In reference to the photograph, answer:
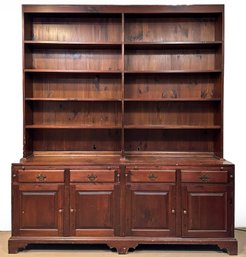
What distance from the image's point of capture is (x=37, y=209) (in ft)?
11.9

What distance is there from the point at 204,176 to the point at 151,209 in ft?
1.92

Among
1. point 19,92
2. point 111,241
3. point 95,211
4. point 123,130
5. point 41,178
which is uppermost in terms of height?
point 19,92

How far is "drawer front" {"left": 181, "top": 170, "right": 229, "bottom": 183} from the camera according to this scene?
3.61 m

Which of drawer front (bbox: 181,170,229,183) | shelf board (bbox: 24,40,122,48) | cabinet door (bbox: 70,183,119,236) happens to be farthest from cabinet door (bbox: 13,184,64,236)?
shelf board (bbox: 24,40,122,48)

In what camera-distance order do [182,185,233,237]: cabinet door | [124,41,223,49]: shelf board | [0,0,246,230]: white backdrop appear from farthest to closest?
[0,0,246,230]: white backdrop, [124,41,223,49]: shelf board, [182,185,233,237]: cabinet door

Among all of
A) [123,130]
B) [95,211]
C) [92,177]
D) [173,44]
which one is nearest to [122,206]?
[95,211]

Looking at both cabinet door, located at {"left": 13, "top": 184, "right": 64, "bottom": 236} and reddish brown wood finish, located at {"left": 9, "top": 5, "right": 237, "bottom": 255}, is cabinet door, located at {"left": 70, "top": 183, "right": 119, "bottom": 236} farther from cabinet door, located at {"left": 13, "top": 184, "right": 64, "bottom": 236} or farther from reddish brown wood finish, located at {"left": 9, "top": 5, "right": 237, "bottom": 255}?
cabinet door, located at {"left": 13, "top": 184, "right": 64, "bottom": 236}

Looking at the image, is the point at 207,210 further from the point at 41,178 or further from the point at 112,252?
the point at 41,178

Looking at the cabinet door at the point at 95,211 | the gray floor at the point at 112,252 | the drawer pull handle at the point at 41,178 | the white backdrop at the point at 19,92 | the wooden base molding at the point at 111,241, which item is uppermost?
the white backdrop at the point at 19,92

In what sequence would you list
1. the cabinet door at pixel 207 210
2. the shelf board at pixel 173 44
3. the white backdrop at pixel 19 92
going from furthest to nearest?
the white backdrop at pixel 19 92
the shelf board at pixel 173 44
the cabinet door at pixel 207 210

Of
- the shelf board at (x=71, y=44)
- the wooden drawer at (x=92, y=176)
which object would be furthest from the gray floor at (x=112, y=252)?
the shelf board at (x=71, y=44)

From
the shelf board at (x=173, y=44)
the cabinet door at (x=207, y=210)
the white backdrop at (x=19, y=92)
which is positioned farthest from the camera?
the white backdrop at (x=19, y=92)

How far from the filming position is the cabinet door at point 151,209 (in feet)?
12.0

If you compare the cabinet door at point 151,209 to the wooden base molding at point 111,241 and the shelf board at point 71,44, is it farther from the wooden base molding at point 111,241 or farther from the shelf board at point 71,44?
the shelf board at point 71,44
